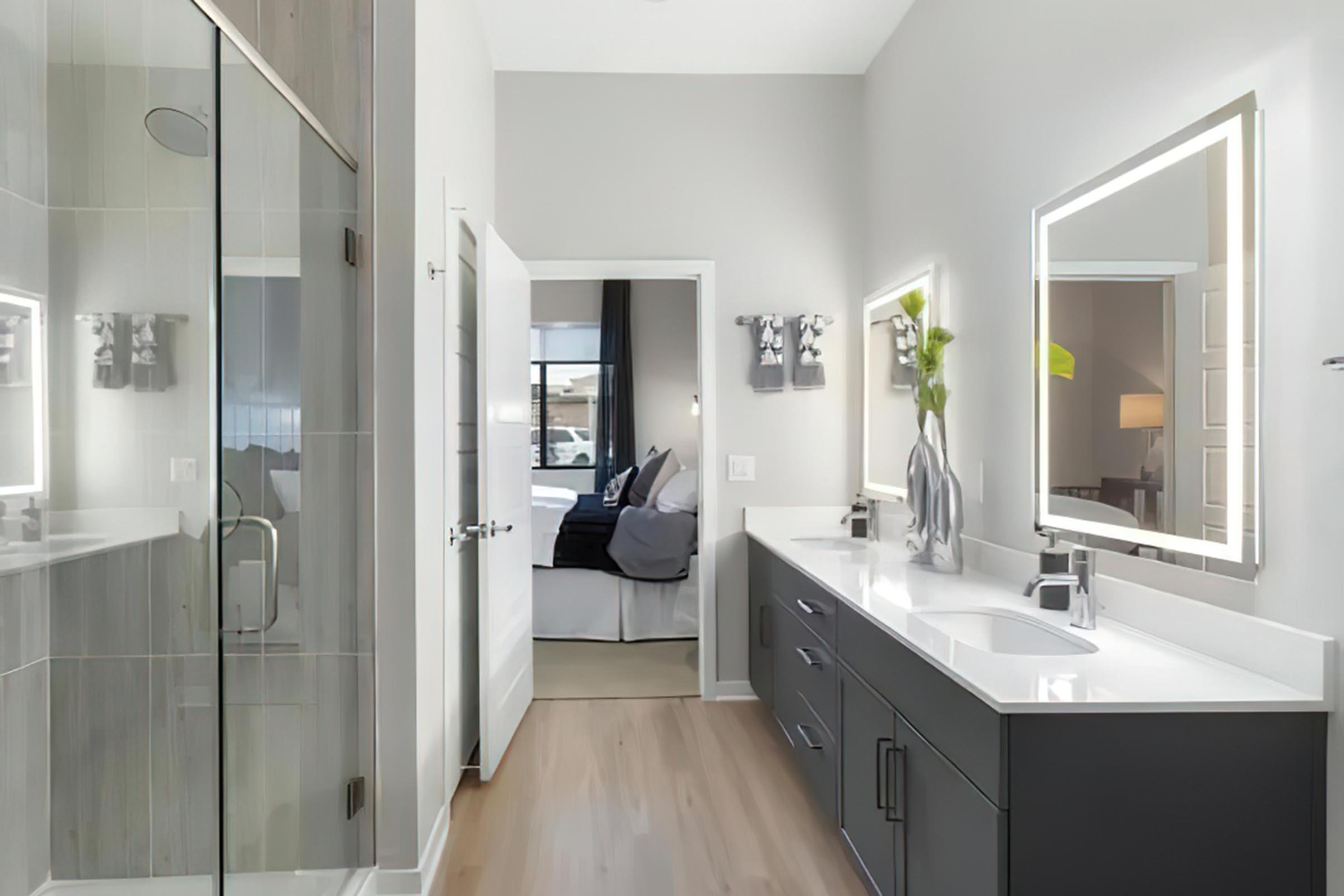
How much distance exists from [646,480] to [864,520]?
1.93 metres

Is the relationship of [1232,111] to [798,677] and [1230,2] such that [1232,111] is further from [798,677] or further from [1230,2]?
[798,677]

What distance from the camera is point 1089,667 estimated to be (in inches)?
57.5

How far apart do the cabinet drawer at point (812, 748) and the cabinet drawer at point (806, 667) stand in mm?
30

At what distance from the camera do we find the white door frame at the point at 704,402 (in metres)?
3.65

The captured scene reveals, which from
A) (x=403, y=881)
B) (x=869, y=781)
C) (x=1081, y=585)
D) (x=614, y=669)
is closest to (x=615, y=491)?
(x=614, y=669)

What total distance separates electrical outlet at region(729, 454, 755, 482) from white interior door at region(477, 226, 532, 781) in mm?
921

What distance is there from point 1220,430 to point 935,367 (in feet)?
3.92

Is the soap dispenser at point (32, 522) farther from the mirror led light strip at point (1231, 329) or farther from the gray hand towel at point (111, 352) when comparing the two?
the mirror led light strip at point (1231, 329)

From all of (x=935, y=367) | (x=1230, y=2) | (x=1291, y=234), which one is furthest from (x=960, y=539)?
(x=1230, y=2)

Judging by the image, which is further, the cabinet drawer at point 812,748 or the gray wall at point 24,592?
the cabinet drawer at point 812,748

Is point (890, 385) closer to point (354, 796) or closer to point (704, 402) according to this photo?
point (704, 402)

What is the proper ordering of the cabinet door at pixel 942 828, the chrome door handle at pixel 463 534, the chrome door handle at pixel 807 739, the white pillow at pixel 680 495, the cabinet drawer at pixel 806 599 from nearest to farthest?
the cabinet door at pixel 942 828 → the cabinet drawer at pixel 806 599 → the chrome door handle at pixel 807 739 → the chrome door handle at pixel 463 534 → the white pillow at pixel 680 495

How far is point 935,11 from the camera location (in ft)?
9.47

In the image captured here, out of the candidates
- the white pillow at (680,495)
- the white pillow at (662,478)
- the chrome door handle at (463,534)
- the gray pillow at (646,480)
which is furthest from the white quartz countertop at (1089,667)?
the gray pillow at (646,480)
